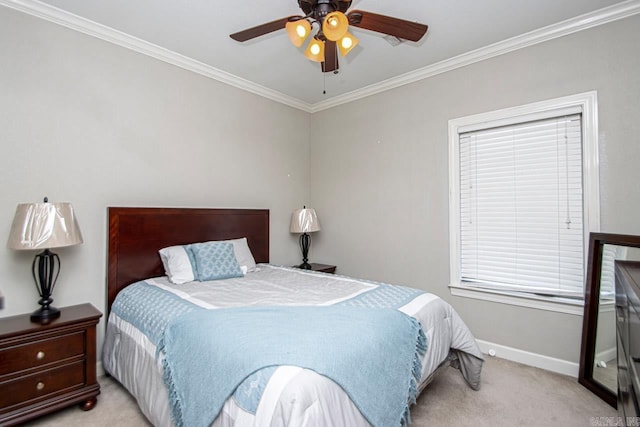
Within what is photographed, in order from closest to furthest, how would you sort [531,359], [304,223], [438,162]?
1. [531,359]
2. [438,162]
3. [304,223]

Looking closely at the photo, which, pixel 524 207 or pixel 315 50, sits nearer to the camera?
pixel 315 50

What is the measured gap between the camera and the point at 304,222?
373cm

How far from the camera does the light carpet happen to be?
1.89 meters

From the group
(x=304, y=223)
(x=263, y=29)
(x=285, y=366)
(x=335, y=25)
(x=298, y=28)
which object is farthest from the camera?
(x=304, y=223)

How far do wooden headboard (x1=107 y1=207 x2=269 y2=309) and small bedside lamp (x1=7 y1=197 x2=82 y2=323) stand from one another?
1.40ft

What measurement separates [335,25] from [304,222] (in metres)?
2.38

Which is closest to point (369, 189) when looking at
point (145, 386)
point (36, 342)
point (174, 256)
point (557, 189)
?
point (557, 189)

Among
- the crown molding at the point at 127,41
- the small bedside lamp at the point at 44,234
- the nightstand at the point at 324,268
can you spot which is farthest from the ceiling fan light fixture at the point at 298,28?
the nightstand at the point at 324,268

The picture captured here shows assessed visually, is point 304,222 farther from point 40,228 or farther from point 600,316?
point 600,316

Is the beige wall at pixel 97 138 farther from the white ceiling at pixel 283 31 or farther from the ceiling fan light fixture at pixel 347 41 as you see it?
the ceiling fan light fixture at pixel 347 41

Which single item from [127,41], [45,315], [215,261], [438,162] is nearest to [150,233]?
[215,261]

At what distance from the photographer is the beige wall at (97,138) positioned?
214 cm

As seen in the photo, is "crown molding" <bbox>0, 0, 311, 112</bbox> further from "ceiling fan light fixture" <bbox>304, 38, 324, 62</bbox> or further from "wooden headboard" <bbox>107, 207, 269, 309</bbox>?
"ceiling fan light fixture" <bbox>304, 38, 324, 62</bbox>

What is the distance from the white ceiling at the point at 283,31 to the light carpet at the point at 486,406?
2.61 meters
